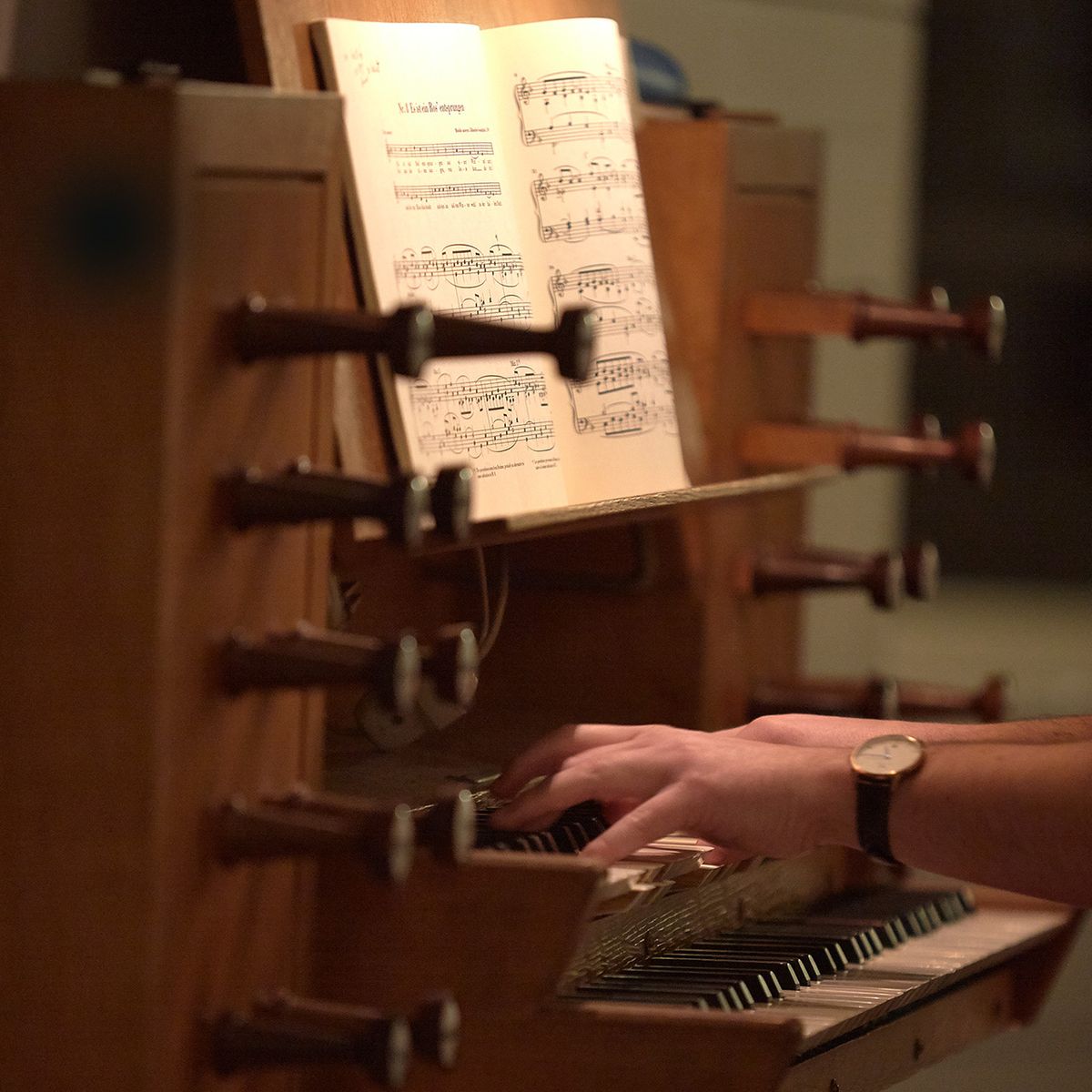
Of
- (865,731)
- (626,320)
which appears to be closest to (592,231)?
(626,320)

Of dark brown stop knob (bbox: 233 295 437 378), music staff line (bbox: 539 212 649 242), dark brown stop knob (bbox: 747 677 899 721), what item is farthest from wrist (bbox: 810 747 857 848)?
dark brown stop knob (bbox: 747 677 899 721)

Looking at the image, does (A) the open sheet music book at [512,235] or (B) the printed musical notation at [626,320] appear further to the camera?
(B) the printed musical notation at [626,320]

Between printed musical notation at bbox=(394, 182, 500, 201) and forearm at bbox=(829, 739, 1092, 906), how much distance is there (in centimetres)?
64

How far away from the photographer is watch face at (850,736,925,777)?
1.65 m

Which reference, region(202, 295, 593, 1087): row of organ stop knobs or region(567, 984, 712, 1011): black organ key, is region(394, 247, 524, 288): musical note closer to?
region(202, 295, 593, 1087): row of organ stop knobs

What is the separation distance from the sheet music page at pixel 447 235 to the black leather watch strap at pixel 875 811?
418mm

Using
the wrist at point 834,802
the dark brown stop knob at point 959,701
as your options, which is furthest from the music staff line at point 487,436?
the dark brown stop knob at point 959,701

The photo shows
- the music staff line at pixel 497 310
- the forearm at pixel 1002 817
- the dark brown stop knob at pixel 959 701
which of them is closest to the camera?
the forearm at pixel 1002 817

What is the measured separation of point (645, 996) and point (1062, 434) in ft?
14.1

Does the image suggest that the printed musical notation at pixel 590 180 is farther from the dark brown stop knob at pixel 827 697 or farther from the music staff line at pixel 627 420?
→ the dark brown stop knob at pixel 827 697

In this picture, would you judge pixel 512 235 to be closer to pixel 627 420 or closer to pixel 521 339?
pixel 627 420

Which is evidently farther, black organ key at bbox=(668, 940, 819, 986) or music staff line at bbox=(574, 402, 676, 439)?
music staff line at bbox=(574, 402, 676, 439)

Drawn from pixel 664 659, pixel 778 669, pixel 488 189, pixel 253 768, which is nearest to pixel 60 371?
pixel 253 768

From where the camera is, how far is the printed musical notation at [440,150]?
1794mm
